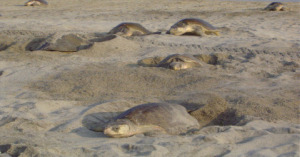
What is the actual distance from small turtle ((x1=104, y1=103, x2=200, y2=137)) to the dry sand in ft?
0.32

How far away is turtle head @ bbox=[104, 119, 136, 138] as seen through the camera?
9.32 feet

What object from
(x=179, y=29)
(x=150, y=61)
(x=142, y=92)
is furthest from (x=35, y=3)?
(x=142, y=92)

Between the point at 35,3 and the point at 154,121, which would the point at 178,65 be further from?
the point at 35,3

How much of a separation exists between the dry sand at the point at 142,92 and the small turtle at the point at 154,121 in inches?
3.9

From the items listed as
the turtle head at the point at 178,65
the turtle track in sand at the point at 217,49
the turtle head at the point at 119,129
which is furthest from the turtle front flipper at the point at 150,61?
the turtle head at the point at 119,129

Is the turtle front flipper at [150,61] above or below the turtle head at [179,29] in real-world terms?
below

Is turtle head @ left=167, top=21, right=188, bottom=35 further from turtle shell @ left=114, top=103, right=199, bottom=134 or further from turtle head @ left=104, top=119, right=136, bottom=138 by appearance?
turtle head @ left=104, top=119, right=136, bottom=138

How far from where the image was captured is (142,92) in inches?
163

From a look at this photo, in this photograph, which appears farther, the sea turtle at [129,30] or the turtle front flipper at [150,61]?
the sea turtle at [129,30]

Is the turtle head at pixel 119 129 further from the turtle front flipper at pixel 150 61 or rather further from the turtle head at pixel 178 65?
the turtle front flipper at pixel 150 61

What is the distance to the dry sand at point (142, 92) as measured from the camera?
2586 mm

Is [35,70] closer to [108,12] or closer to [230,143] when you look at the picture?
[230,143]

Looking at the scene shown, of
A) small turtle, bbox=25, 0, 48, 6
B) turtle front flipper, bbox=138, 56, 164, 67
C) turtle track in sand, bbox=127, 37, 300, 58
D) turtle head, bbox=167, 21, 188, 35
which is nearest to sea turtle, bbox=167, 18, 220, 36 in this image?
turtle head, bbox=167, 21, 188, 35

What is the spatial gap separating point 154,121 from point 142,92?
3.68 ft
